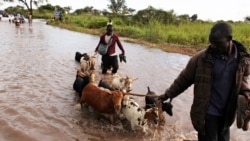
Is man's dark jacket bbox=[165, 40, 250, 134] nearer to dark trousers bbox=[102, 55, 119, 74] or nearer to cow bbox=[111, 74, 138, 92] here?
cow bbox=[111, 74, 138, 92]

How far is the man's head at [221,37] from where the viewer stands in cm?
335

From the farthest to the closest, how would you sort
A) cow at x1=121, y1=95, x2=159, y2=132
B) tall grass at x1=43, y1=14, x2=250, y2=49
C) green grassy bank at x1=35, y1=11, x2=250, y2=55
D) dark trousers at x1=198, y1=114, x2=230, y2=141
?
tall grass at x1=43, y1=14, x2=250, y2=49 < green grassy bank at x1=35, y1=11, x2=250, y2=55 < cow at x1=121, y1=95, x2=159, y2=132 < dark trousers at x1=198, y1=114, x2=230, y2=141

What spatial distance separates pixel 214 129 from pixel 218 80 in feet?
2.01

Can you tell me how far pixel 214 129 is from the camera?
3656mm

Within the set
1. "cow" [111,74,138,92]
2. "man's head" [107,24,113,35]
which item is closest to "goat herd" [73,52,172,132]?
"cow" [111,74,138,92]

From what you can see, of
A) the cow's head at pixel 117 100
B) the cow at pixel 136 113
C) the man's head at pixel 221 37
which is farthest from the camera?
the cow at pixel 136 113

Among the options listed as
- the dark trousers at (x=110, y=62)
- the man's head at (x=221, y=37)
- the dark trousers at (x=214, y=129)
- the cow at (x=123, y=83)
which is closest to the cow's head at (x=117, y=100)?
the cow at (x=123, y=83)

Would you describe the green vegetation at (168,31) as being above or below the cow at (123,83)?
above

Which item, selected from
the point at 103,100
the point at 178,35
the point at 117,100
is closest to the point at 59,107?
the point at 103,100

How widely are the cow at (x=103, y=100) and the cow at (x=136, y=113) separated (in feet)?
0.49

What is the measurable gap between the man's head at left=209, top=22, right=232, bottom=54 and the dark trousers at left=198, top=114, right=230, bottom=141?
2.72 feet

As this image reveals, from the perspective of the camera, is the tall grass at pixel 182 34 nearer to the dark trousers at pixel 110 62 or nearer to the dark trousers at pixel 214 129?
the dark trousers at pixel 110 62

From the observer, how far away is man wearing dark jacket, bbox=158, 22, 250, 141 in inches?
135

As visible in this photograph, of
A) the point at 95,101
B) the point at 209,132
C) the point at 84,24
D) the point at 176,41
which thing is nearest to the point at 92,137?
the point at 95,101
